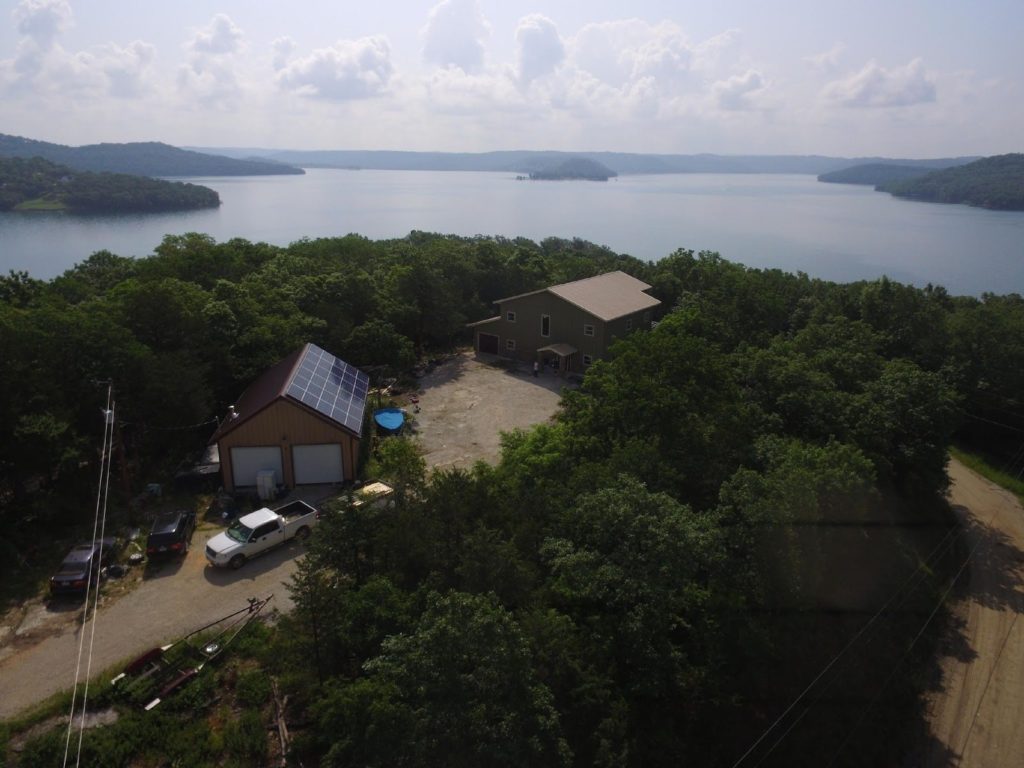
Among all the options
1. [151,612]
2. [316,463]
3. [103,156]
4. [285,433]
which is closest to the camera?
[151,612]

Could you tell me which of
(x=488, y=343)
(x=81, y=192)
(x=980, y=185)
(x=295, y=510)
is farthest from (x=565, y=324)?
(x=980, y=185)

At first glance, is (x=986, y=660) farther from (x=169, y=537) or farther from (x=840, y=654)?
(x=169, y=537)

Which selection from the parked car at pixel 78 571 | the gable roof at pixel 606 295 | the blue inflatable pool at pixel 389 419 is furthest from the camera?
the gable roof at pixel 606 295

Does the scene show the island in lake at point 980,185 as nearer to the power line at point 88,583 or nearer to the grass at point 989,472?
the grass at point 989,472

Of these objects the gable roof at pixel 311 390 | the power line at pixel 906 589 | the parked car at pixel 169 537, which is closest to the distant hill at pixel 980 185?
the power line at pixel 906 589

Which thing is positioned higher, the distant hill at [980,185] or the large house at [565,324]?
the distant hill at [980,185]

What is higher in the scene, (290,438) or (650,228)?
(650,228)

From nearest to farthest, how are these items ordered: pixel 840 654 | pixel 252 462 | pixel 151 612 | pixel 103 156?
pixel 151 612 → pixel 840 654 → pixel 252 462 → pixel 103 156

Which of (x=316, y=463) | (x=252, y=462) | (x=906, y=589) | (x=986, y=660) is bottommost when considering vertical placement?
(x=986, y=660)
